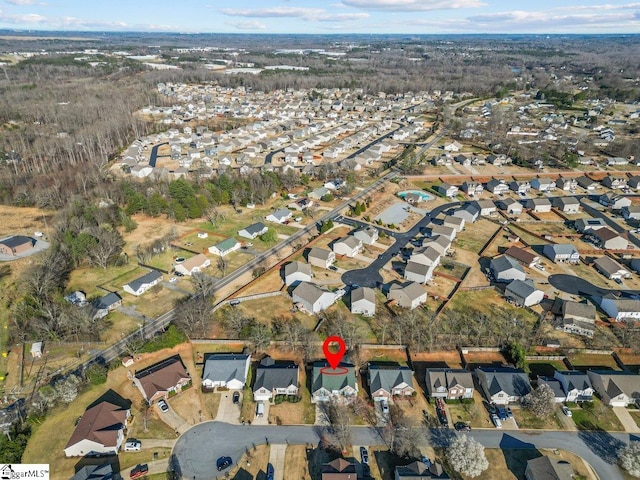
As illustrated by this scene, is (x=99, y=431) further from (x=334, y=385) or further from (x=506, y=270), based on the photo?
(x=506, y=270)

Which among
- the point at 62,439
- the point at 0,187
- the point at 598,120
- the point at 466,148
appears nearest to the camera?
the point at 62,439

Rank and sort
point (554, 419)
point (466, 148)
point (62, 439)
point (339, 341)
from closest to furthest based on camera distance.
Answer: point (62, 439)
point (554, 419)
point (339, 341)
point (466, 148)

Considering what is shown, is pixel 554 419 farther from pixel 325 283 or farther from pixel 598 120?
pixel 598 120

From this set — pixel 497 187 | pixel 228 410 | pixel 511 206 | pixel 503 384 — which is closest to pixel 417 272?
pixel 503 384

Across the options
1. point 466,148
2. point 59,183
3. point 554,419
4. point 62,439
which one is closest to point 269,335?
point 62,439

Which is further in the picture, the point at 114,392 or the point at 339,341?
the point at 339,341

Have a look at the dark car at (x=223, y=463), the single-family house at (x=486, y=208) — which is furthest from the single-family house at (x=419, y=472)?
the single-family house at (x=486, y=208)

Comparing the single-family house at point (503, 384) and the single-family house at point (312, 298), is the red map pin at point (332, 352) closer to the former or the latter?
the single-family house at point (312, 298)
